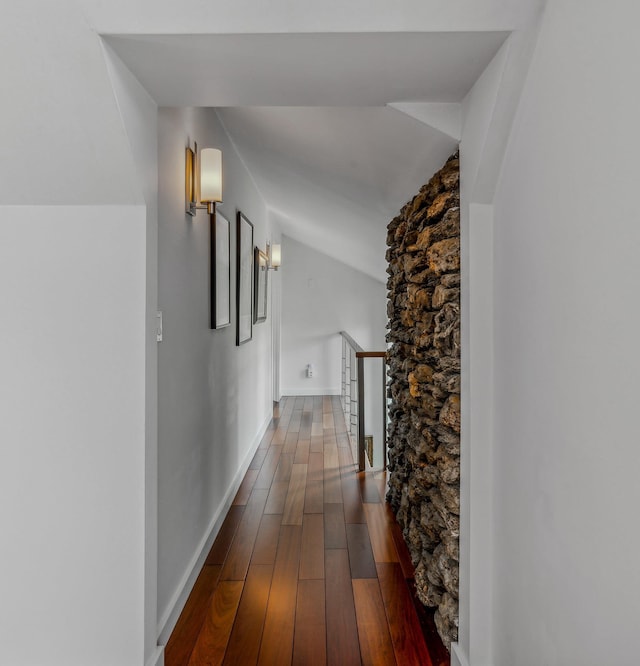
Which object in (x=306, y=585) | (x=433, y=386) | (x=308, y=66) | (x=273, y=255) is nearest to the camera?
(x=308, y=66)

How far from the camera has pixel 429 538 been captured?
2260mm

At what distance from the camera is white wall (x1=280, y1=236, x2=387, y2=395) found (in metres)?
7.66

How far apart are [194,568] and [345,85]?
6.93 feet

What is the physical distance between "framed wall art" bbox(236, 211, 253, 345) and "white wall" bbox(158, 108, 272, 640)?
0.11m
